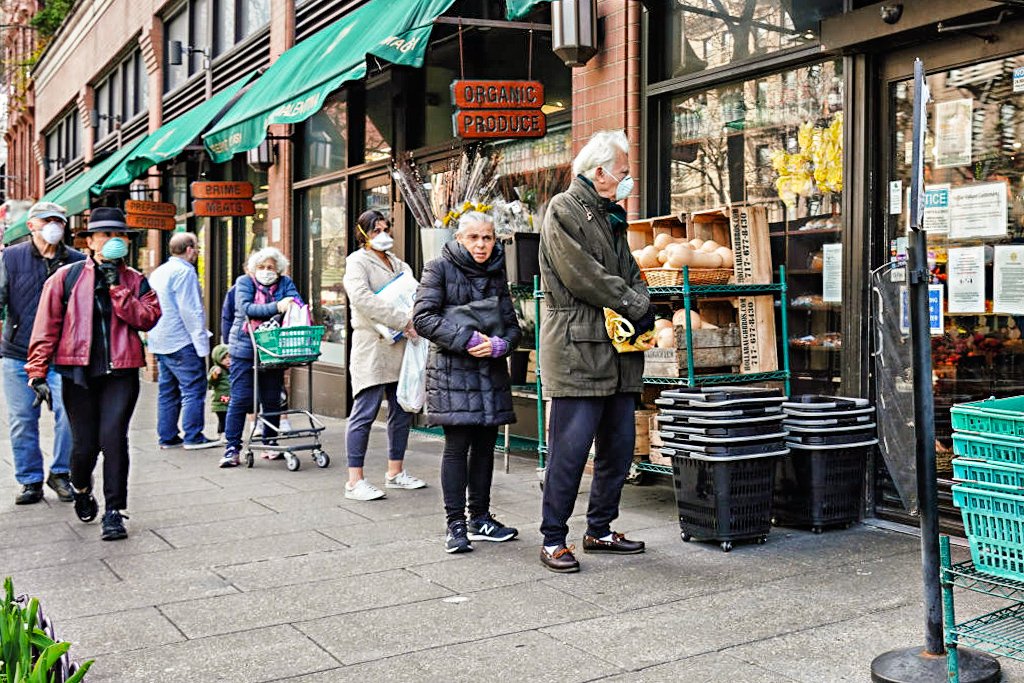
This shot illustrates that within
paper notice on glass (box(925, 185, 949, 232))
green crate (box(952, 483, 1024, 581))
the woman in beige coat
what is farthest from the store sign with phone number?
green crate (box(952, 483, 1024, 581))

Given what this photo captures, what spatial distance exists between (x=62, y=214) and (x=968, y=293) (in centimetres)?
539

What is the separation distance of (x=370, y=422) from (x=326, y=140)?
6601mm

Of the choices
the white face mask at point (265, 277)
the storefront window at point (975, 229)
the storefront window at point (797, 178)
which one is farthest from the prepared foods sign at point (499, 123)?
the storefront window at point (975, 229)

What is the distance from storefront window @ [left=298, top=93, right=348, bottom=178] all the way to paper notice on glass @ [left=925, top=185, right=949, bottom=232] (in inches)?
311

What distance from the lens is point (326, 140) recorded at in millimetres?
13195

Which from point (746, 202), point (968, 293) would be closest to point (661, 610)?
point (968, 293)

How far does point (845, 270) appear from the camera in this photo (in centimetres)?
636

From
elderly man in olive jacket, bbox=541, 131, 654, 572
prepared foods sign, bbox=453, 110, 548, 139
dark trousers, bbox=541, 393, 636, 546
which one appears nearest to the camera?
elderly man in olive jacket, bbox=541, 131, 654, 572

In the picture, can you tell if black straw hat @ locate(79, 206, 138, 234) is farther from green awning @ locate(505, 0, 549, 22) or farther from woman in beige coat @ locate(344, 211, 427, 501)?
green awning @ locate(505, 0, 549, 22)

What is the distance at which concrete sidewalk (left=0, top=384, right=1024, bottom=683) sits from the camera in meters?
4.05

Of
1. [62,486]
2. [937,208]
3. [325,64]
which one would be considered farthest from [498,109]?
[62,486]

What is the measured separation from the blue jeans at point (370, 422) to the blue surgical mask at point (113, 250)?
1.81 meters

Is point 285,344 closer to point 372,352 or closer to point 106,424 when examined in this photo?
point 372,352

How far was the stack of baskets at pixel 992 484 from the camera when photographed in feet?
10.8
